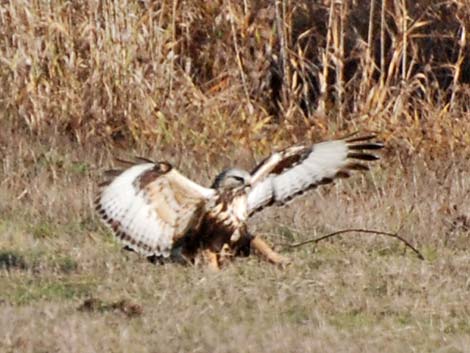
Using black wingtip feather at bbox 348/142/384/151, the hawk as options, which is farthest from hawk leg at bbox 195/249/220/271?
black wingtip feather at bbox 348/142/384/151

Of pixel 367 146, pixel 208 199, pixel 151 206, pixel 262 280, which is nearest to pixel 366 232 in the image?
pixel 367 146

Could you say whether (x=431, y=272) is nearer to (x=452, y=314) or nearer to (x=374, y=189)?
(x=452, y=314)

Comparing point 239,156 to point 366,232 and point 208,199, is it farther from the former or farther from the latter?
point 208,199

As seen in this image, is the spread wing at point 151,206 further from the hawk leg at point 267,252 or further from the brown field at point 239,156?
the hawk leg at point 267,252

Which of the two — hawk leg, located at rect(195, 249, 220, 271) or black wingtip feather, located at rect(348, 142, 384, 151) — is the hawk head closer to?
hawk leg, located at rect(195, 249, 220, 271)

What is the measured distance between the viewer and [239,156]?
395 inches

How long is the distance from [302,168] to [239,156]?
265 centimetres

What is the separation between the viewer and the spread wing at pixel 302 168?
730 centimetres

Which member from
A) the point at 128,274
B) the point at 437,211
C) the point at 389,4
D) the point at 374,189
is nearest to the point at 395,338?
the point at 128,274

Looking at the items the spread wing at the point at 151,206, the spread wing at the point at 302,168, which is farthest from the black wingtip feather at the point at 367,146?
the spread wing at the point at 151,206

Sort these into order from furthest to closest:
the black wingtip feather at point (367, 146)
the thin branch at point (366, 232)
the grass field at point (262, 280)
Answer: the thin branch at point (366, 232) → the black wingtip feather at point (367, 146) → the grass field at point (262, 280)

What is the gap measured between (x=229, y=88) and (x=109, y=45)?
109 centimetres

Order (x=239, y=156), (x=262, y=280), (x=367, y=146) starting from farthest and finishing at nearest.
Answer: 1. (x=239, y=156)
2. (x=367, y=146)
3. (x=262, y=280)

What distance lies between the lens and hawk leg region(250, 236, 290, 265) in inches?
289
